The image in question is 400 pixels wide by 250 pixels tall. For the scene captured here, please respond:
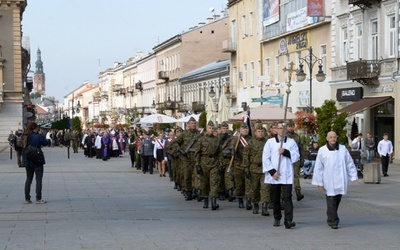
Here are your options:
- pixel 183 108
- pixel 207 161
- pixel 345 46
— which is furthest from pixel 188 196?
pixel 183 108

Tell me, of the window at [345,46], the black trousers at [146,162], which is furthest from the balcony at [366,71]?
the black trousers at [146,162]

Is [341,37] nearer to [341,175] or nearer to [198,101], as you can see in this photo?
[341,175]

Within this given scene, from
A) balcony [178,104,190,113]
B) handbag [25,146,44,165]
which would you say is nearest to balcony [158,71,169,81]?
balcony [178,104,190,113]

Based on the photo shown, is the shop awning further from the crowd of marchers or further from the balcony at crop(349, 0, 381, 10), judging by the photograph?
the crowd of marchers

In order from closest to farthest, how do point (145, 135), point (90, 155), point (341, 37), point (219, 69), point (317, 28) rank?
point (145, 135) < point (341, 37) < point (317, 28) < point (90, 155) < point (219, 69)

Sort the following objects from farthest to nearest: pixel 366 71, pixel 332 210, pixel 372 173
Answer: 1. pixel 366 71
2. pixel 372 173
3. pixel 332 210

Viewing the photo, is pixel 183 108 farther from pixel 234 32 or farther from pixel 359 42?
pixel 359 42

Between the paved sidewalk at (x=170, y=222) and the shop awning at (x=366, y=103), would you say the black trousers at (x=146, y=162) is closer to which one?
the paved sidewalk at (x=170, y=222)

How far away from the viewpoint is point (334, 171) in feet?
45.3

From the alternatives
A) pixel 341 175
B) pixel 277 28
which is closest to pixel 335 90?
pixel 277 28

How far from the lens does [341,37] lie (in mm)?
41938

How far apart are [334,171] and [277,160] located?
3.09ft

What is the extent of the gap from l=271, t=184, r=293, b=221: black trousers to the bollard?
446 inches

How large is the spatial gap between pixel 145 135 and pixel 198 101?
47.4 m
